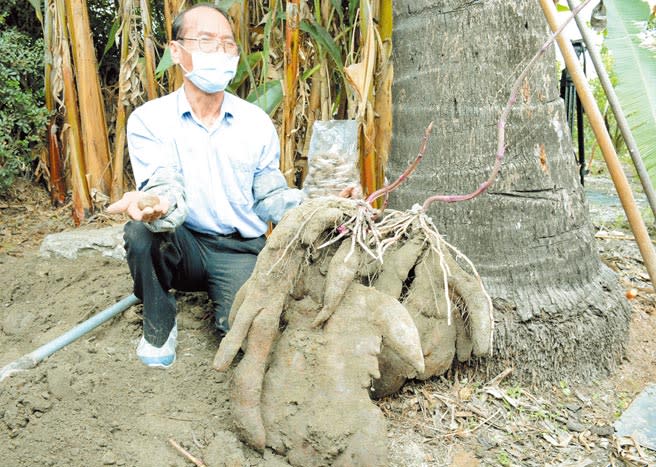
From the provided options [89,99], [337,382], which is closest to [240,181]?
[337,382]

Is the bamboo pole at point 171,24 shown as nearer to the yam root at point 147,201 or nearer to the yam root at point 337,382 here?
the yam root at point 147,201

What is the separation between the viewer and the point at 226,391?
2.00 m

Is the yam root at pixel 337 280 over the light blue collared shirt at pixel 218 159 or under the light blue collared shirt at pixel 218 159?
under

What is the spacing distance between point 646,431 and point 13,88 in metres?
4.19

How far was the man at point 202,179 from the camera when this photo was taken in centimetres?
215

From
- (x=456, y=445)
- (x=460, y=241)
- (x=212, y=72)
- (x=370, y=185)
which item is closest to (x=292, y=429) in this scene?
(x=456, y=445)

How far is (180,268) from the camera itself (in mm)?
2268

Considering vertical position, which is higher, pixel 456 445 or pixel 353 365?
pixel 353 365

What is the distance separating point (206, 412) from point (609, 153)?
1.36m

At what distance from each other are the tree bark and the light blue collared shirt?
1.91ft

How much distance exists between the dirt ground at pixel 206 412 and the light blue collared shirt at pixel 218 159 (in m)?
0.45

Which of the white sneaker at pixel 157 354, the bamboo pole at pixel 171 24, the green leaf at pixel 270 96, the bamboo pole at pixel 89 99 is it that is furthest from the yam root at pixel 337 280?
the bamboo pole at pixel 89 99

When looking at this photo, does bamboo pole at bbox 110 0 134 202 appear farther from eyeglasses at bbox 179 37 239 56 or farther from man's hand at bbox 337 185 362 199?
man's hand at bbox 337 185 362 199

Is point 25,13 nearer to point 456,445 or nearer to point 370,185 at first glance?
point 370,185
